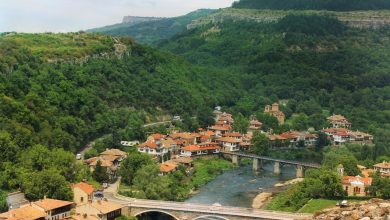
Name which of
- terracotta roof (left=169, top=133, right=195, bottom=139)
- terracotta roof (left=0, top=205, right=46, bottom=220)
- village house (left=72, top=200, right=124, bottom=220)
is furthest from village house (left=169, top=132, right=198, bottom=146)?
terracotta roof (left=0, top=205, right=46, bottom=220)

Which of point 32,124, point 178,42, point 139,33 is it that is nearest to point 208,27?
point 178,42

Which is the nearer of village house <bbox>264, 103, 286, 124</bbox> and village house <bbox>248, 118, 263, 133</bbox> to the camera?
village house <bbox>248, 118, 263, 133</bbox>

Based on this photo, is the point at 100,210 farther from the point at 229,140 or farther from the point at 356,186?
the point at 229,140

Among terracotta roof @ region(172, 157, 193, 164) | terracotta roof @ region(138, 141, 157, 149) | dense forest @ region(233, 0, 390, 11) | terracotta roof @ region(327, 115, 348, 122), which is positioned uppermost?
dense forest @ region(233, 0, 390, 11)

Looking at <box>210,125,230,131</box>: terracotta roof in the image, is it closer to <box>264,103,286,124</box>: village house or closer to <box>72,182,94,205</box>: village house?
<box>264,103,286,124</box>: village house

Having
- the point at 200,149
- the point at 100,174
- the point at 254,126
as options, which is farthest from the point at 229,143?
the point at 100,174

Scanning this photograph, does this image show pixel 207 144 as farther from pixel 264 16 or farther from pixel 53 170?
pixel 264 16
